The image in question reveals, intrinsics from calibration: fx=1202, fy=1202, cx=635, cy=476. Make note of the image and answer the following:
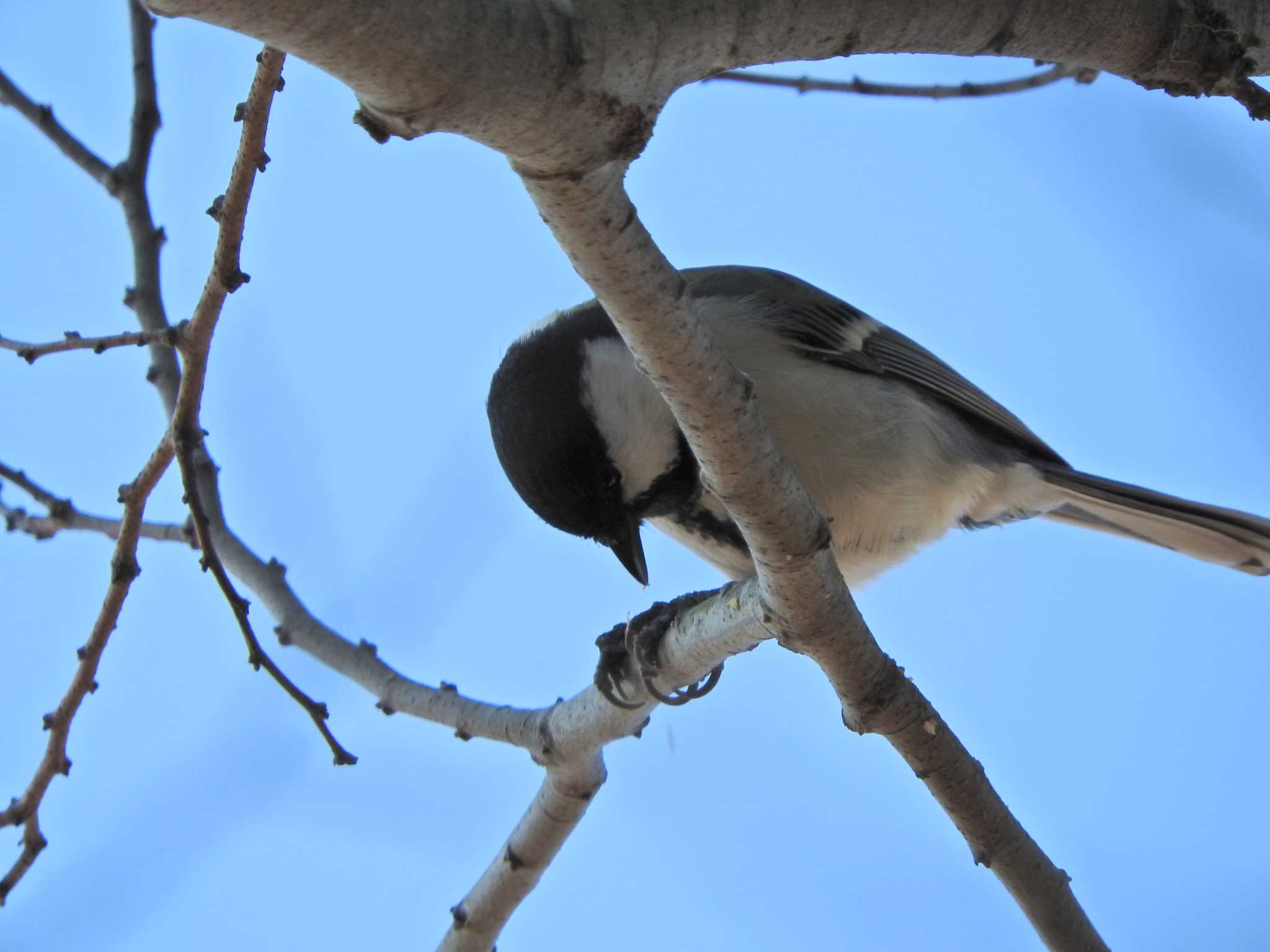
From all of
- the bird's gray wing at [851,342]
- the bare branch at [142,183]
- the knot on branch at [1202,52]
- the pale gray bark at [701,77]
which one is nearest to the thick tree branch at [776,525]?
the pale gray bark at [701,77]

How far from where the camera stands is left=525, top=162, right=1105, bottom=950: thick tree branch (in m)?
1.26

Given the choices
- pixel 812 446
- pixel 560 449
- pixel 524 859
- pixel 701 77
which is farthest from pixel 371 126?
pixel 524 859

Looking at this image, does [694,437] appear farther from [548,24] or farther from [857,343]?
[857,343]

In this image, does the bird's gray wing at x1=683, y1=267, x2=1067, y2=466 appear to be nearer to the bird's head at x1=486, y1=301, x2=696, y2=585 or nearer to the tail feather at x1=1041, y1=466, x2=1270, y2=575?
the tail feather at x1=1041, y1=466, x2=1270, y2=575

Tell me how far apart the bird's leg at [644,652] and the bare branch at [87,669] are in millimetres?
946

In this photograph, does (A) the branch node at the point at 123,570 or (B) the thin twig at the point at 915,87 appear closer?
(A) the branch node at the point at 123,570

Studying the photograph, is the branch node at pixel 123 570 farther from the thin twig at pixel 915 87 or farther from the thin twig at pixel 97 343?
the thin twig at pixel 915 87

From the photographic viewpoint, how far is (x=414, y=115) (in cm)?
108

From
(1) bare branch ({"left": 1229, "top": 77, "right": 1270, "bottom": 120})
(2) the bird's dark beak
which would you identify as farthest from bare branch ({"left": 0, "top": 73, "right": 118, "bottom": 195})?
(1) bare branch ({"left": 1229, "top": 77, "right": 1270, "bottom": 120})

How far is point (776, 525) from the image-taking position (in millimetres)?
1652

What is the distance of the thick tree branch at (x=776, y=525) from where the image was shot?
49.4 inches

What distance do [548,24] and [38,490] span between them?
204cm

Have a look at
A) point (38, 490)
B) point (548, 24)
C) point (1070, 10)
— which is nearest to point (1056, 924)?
point (1070, 10)

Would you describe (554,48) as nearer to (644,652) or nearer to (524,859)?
(644,652)
